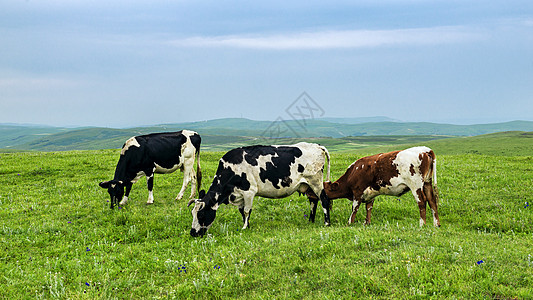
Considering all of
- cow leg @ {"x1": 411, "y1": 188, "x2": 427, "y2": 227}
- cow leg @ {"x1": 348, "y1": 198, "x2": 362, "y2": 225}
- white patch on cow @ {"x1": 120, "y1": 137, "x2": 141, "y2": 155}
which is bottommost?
cow leg @ {"x1": 348, "y1": 198, "x2": 362, "y2": 225}

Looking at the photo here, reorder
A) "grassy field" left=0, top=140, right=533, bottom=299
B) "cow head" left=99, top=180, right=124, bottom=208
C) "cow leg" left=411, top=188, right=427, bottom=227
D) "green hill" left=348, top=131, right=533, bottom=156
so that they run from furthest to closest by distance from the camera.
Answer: "green hill" left=348, top=131, right=533, bottom=156, "cow head" left=99, top=180, right=124, bottom=208, "cow leg" left=411, top=188, right=427, bottom=227, "grassy field" left=0, top=140, right=533, bottom=299

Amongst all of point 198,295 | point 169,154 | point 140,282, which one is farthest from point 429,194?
point 169,154

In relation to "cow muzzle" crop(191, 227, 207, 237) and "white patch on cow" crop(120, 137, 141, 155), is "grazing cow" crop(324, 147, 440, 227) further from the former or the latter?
"white patch on cow" crop(120, 137, 141, 155)

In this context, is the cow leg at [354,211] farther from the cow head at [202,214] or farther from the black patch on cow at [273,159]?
the cow head at [202,214]

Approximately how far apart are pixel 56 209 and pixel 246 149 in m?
8.19

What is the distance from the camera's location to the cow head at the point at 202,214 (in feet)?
34.5

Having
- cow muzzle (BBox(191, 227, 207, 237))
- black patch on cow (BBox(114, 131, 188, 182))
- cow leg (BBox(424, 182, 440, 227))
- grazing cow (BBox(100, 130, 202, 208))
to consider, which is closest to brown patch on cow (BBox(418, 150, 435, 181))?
cow leg (BBox(424, 182, 440, 227))

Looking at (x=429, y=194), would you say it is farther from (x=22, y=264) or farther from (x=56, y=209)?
(x=56, y=209)

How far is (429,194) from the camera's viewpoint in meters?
10.9

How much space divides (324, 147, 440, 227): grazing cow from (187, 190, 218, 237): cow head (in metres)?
4.25

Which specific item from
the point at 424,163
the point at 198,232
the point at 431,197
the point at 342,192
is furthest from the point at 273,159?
the point at 431,197

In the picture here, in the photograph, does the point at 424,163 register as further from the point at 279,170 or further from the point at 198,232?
the point at 198,232

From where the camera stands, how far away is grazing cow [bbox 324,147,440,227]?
10.7 meters

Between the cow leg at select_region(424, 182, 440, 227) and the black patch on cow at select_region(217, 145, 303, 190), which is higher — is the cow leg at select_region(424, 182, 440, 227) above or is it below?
below
